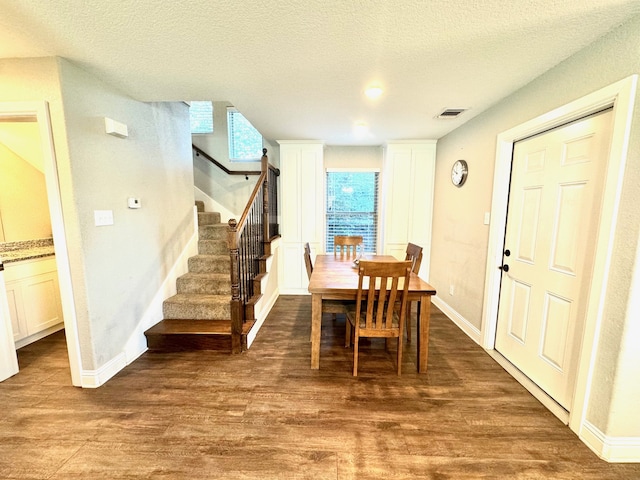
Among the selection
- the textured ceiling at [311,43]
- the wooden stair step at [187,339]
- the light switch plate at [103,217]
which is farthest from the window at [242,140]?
the wooden stair step at [187,339]

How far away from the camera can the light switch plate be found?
1953 mm

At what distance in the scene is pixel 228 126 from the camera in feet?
13.8

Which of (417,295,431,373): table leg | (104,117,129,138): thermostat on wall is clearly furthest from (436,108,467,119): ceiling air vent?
(104,117,129,138): thermostat on wall

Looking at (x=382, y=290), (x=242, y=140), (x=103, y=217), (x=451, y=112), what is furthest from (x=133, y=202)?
(x=451, y=112)

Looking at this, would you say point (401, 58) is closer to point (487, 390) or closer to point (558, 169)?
point (558, 169)

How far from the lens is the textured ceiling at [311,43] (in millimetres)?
1271

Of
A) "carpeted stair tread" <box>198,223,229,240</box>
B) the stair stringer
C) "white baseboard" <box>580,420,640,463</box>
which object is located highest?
"carpeted stair tread" <box>198,223,229,240</box>

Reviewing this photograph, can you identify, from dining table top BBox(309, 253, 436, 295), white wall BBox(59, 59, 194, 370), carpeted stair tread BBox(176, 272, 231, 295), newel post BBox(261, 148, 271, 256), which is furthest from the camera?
newel post BBox(261, 148, 271, 256)

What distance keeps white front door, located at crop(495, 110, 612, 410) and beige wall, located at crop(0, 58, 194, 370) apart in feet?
11.0

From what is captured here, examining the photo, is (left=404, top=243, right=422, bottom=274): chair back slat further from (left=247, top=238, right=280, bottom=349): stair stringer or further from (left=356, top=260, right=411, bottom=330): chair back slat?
(left=247, top=238, right=280, bottom=349): stair stringer

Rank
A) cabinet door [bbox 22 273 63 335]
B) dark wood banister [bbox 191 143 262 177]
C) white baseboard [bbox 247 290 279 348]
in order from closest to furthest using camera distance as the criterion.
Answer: cabinet door [bbox 22 273 63 335] → white baseboard [bbox 247 290 279 348] → dark wood banister [bbox 191 143 262 177]

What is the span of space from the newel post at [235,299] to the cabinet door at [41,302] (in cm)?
199

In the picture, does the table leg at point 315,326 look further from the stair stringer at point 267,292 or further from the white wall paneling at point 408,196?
the white wall paneling at point 408,196

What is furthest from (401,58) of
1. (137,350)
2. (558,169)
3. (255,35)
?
(137,350)
